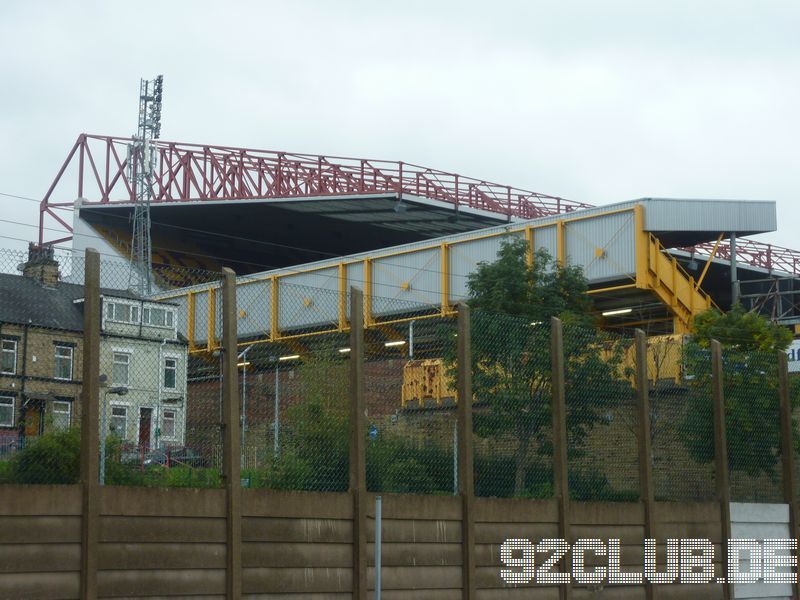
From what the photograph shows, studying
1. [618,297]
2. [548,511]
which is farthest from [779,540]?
[618,297]

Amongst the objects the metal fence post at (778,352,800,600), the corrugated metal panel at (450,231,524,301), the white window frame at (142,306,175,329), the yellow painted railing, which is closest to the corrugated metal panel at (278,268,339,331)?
the white window frame at (142,306,175,329)

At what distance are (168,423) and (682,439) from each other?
8.43m

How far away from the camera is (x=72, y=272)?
1173 cm

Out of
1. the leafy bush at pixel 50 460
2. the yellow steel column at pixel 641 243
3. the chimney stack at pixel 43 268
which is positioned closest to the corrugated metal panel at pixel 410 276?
the yellow steel column at pixel 641 243

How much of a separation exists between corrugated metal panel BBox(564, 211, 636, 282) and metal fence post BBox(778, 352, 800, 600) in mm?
17314

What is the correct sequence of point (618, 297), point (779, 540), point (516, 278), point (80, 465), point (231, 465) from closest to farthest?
1. point (80, 465)
2. point (231, 465)
3. point (779, 540)
4. point (516, 278)
5. point (618, 297)

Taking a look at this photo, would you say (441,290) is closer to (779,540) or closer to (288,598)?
(779,540)

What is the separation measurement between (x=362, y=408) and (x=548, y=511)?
10.5ft

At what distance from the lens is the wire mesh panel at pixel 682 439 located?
16.2m

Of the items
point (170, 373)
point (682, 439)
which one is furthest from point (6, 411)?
point (682, 439)

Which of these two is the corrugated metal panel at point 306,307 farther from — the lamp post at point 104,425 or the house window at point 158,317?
the lamp post at point 104,425

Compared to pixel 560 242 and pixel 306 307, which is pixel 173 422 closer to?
pixel 306 307

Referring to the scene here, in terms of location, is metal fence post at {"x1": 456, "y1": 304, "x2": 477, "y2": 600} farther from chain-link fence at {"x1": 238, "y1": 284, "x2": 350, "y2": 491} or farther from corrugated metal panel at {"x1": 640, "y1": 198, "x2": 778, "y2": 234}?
corrugated metal panel at {"x1": 640, "y1": 198, "x2": 778, "y2": 234}

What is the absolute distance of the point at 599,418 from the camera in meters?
15.2
